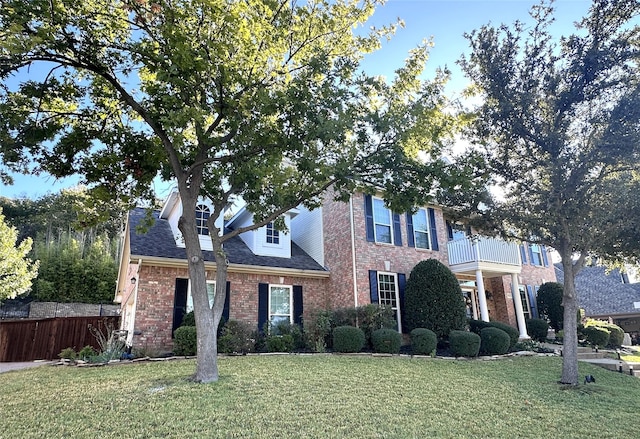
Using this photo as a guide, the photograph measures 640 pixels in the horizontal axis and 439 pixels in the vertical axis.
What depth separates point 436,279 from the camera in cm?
1364

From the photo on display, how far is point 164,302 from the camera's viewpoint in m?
12.3

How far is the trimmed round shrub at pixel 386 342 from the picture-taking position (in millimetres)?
11883

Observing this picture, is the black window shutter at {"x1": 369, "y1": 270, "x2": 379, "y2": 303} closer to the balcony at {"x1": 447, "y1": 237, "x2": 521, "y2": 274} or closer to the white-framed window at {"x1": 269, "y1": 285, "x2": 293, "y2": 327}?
the white-framed window at {"x1": 269, "y1": 285, "x2": 293, "y2": 327}

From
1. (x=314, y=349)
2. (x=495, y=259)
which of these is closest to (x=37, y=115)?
(x=314, y=349)

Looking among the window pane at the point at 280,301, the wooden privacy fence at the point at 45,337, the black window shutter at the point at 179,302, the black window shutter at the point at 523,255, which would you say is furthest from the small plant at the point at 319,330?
the black window shutter at the point at 523,255

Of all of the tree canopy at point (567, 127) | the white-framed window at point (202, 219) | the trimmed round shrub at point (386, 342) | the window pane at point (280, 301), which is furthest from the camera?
the white-framed window at point (202, 219)

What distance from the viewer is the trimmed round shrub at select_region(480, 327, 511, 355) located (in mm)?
12633

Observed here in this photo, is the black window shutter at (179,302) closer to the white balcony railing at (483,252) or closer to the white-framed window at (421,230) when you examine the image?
the white-framed window at (421,230)

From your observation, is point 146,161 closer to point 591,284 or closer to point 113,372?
point 113,372

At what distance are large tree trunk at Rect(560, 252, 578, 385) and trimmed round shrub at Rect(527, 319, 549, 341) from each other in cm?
864

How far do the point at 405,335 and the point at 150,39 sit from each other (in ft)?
39.4

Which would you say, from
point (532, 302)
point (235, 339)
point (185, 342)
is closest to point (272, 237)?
point (235, 339)

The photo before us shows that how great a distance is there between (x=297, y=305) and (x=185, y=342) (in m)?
4.61

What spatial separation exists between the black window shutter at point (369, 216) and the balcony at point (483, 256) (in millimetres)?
4091
